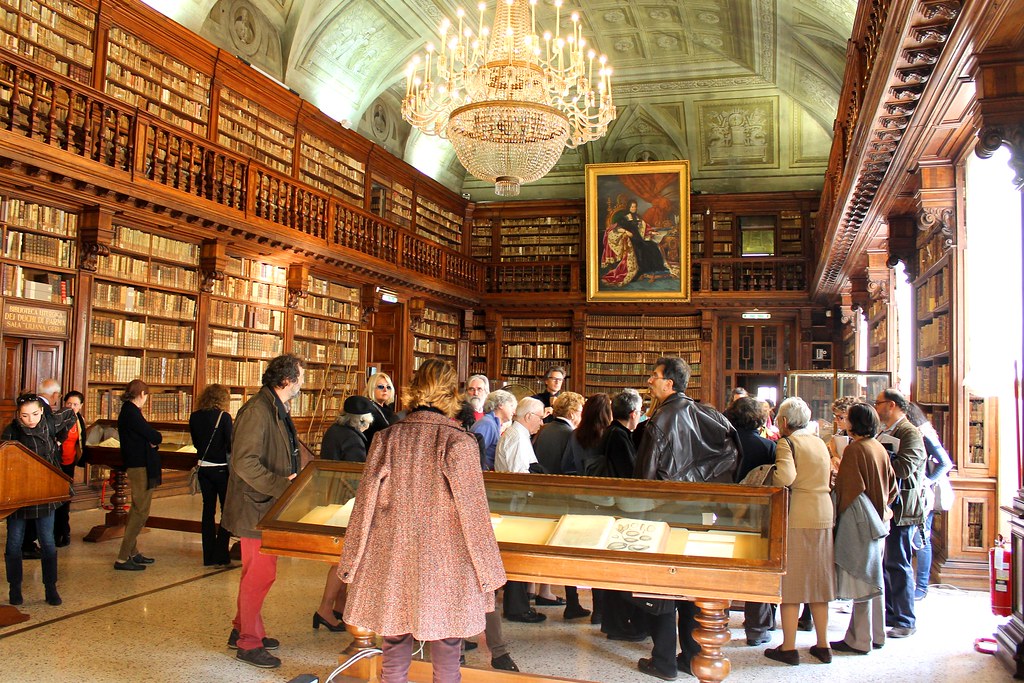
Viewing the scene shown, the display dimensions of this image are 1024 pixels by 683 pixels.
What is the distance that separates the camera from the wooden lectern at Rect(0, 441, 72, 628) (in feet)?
13.1

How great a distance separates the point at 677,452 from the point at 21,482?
3.50 meters

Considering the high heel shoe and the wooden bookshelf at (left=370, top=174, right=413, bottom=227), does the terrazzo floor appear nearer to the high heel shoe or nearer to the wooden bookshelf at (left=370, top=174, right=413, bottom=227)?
the high heel shoe

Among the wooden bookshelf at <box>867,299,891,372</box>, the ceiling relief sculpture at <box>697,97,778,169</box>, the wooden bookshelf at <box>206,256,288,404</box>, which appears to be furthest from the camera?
the ceiling relief sculpture at <box>697,97,778,169</box>

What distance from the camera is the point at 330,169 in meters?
11.6

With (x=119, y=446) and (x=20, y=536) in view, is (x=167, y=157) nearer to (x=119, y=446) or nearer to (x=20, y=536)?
(x=119, y=446)

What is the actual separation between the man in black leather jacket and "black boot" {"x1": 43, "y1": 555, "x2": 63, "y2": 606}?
3.37 meters

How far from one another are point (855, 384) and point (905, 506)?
3.15 m

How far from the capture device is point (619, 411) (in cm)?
413

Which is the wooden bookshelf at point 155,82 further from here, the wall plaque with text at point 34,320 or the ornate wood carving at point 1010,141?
the ornate wood carving at point 1010,141

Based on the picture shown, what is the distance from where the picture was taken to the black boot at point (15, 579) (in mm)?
4293

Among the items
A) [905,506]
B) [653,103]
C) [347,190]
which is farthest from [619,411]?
[653,103]

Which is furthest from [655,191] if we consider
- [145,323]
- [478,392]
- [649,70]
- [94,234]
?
[94,234]

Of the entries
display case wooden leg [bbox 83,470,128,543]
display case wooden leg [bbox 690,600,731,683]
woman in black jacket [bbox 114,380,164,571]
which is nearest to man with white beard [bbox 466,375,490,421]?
woman in black jacket [bbox 114,380,164,571]

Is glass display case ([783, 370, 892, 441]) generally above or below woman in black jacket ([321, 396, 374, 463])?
above
